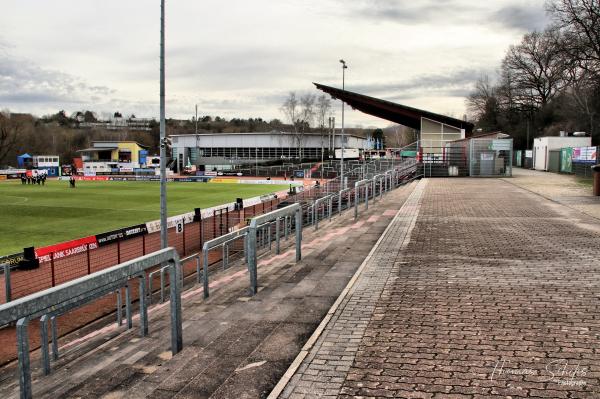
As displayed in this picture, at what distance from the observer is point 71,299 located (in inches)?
184

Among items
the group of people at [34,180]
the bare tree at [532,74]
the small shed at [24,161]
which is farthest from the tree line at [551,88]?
the small shed at [24,161]

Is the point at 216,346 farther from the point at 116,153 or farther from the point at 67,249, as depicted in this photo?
the point at 116,153

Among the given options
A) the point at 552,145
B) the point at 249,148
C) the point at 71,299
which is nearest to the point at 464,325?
the point at 71,299

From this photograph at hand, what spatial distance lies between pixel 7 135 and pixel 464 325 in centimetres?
9941

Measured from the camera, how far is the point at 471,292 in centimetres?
766

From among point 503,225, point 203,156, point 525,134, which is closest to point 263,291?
point 503,225

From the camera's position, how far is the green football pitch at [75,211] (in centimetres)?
2347

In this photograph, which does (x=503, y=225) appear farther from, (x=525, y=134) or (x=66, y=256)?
(x=525, y=134)

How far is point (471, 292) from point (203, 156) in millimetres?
93170

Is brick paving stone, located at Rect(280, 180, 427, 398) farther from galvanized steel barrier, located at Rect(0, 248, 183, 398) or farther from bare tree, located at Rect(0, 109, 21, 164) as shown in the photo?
bare tree, located at Rect(0, 109, 21, 164)

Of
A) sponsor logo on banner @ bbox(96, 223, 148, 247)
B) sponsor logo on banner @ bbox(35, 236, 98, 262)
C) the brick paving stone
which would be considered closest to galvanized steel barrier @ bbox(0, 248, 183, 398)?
the brick paving stone

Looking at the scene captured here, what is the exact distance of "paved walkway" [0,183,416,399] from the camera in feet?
16.0

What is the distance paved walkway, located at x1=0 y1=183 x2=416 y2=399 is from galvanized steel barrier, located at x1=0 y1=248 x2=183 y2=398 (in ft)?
1.23

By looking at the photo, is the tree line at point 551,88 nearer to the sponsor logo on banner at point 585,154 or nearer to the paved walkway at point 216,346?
the sponsor logo on banner at point 585,154
